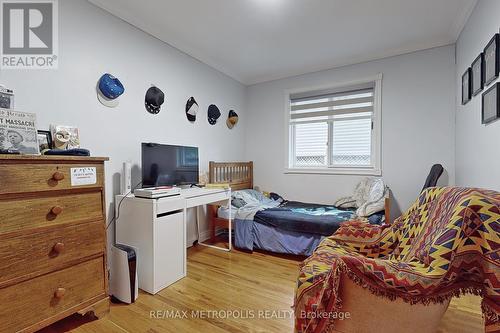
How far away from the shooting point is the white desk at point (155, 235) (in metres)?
1.89

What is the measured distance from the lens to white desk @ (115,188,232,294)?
74.5 inches

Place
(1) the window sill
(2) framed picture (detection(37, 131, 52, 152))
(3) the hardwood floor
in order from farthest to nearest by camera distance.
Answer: (1) the window sill → (2) framed picture (detection(37, 131, 52, 152)) → (3) the hardwood floor

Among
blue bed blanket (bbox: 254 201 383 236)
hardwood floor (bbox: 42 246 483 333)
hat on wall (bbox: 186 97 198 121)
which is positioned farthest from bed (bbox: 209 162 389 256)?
hat on wall (bbox: 186 97 198 121)

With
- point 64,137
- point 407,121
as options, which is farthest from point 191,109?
point 407,121

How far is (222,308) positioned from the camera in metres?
1.72

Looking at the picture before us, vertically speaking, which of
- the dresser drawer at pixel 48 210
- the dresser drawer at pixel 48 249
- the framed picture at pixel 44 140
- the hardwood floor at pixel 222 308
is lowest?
the hardwood floor at pixel 222 308

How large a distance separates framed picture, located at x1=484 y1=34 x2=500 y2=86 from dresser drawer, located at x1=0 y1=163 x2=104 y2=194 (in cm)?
271

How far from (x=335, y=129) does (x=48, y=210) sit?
326 cm

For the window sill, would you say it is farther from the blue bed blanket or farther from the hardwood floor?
the hardwood floor

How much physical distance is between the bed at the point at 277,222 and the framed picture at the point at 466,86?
1.21m

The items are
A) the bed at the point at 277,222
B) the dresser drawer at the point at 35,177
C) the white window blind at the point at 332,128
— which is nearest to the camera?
the dresser drawer at the point at 35,177

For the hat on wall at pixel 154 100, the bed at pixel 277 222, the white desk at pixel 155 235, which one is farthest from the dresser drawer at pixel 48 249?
the bed at pixel 277 222

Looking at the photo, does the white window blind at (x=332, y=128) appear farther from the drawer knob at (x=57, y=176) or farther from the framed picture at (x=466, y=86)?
the drawer knob at (x=57, y=176)

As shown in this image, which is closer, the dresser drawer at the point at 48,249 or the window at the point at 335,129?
the dresser drawer at the point at 48,249
